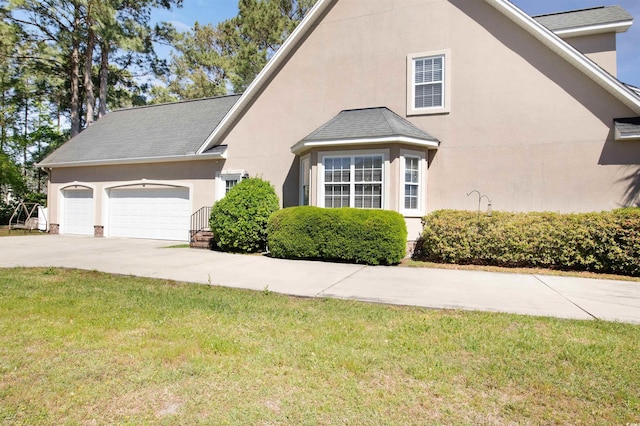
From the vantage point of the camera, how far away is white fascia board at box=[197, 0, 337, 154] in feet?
42.1

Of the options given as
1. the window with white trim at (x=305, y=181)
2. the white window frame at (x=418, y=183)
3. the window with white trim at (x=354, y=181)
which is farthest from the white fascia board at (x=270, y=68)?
the white window frame at (x=418, y=183)

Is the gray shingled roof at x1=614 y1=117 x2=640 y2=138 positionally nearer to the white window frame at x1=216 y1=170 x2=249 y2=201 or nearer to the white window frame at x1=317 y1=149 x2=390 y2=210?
the white window frame at x1=317 y1=149 x2=390 y2=210

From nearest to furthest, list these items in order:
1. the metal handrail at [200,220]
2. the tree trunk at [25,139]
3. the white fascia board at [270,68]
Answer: the white fascia board at [270,68] → the metal handrail at [200,220] → the tree trunk at [25,139]

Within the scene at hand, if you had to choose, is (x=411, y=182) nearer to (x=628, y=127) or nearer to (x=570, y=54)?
(x=570, y=54)

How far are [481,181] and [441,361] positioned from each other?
335 inches

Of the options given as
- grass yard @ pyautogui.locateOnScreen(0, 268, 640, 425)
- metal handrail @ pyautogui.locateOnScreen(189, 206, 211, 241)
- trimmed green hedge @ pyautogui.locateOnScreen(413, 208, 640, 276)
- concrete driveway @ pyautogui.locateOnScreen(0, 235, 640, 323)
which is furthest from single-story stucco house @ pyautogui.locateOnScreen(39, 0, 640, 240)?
grass yard @ pyautogui.locateOnScreen(0, 268, 640, 425)

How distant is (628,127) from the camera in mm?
9242

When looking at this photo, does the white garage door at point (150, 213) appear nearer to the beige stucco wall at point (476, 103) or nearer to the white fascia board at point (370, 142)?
the beige stucco wall at point (476, 103)

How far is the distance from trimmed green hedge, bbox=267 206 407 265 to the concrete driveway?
0.41 meters

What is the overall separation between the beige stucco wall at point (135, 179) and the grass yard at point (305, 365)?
1009cm

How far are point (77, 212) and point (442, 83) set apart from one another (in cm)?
1799

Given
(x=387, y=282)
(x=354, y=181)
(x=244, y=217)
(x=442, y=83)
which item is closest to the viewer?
(x=387, y=282)

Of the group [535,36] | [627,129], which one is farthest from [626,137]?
[535,36]

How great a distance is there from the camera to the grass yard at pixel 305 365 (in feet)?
9.21
